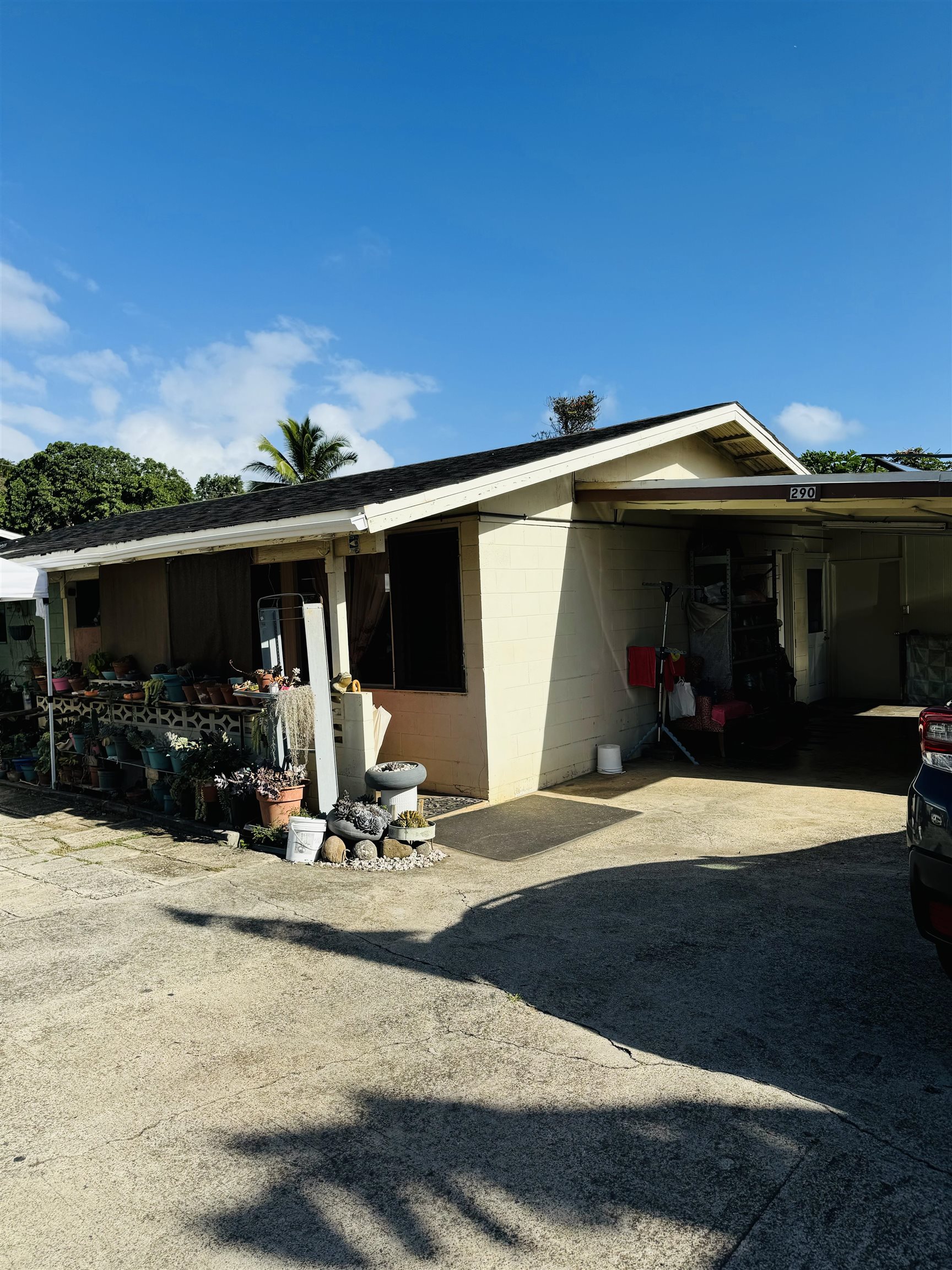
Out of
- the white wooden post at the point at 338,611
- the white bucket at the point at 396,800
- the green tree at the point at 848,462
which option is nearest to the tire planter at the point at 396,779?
the white bucket at the point at 396,800

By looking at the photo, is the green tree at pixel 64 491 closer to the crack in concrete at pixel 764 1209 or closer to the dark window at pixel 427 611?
the dark window at pixel 427 611

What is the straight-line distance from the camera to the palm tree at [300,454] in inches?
1202

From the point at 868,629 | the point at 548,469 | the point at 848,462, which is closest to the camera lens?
the point at 548,469

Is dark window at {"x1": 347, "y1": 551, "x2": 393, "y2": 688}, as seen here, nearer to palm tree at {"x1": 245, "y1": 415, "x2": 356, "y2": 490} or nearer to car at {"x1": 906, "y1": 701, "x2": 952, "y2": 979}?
car at {"x1": 906, "y1": 701, "x2": 952, "y2": 979}

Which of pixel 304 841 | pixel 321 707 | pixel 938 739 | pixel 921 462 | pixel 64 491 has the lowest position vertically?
pixel 304 841

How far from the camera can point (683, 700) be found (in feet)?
30.9

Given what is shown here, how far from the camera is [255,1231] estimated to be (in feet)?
7.55

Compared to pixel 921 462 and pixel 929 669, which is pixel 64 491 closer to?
pixel 921 462

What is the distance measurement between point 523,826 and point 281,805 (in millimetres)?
1957

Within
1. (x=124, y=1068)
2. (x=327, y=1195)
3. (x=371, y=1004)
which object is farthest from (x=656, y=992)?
(x=124, y=1068)

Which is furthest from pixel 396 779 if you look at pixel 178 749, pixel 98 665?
pixel 98 665

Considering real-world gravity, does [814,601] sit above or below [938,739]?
above

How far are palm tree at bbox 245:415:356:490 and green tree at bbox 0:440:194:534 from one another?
4420mm

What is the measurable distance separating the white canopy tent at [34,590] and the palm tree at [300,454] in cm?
2175
